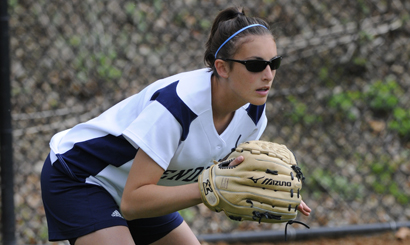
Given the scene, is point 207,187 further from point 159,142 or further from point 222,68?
point 222,68

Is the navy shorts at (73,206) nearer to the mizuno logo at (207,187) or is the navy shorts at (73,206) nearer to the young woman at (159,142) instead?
the young woman at (159,142)

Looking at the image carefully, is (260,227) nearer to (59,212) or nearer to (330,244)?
(330,244)

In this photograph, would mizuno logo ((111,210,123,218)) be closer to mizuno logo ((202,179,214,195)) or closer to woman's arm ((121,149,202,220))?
woman's arm ((121,149,202,220))

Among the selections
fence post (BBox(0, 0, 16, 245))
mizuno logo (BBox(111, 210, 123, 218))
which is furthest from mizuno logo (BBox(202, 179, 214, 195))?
fence post (BBox(0, 0, 16, 245))

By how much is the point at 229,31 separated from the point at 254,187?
643mm

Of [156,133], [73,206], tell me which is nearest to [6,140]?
[73,206]

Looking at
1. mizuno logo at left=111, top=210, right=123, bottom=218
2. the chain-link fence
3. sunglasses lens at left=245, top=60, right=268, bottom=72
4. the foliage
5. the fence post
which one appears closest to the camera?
sunglasses lens at left=245, top=60, right=268, bottom=72

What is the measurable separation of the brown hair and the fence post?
154 cm

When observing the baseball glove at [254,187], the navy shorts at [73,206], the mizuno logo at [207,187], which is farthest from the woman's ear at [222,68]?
the navy shorts at [73,206]

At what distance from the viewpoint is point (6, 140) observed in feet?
9.77

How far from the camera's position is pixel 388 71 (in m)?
4.43

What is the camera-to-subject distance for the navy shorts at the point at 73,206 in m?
1.91

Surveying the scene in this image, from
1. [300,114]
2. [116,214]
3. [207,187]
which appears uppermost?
[207,187]

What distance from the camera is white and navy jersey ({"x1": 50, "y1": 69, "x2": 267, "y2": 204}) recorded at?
1.72 m
